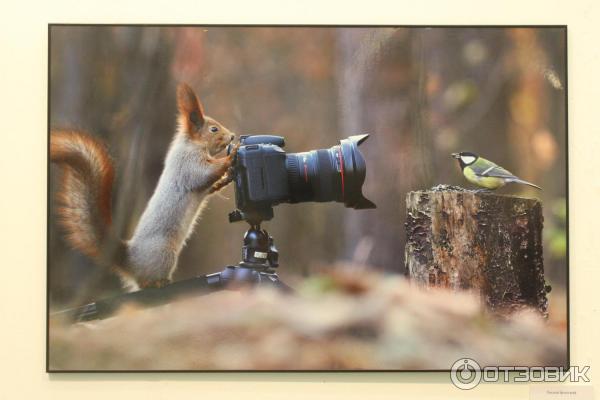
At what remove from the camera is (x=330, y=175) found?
4.62 feet

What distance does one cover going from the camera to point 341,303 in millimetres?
1407

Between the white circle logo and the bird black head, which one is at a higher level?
the bird black head

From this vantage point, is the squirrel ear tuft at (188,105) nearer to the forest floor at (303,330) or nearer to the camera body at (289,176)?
the camera body at (289,176)

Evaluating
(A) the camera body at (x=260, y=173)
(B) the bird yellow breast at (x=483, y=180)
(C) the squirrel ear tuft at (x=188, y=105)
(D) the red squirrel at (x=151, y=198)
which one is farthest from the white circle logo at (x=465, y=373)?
(C) the squirrel ear tuft at (x=188, y=105)

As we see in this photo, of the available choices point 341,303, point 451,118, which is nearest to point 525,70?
point 451,118

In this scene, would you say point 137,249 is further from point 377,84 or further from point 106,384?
point 377,84

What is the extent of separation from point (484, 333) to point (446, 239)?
0.75 feet

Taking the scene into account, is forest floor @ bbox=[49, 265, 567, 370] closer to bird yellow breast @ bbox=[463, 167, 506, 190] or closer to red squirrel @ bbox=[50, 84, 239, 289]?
red squirrel @ bbox=[50, 84, 239, 289]

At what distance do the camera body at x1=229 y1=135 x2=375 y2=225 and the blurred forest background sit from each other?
2 cm

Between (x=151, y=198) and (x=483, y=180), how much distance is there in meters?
0.75

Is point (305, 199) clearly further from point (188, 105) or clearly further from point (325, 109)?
point (188, 105)

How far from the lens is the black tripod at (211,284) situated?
140 centimetres

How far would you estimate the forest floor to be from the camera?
1404mm

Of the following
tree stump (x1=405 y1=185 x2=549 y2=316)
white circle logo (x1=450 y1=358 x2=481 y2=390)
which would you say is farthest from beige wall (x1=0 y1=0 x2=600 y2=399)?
tree stump (x1=405 y1=185 x2=549 y2=316)
